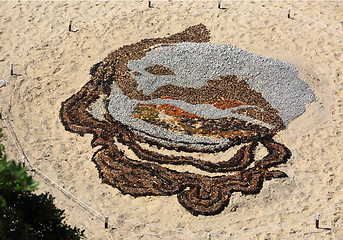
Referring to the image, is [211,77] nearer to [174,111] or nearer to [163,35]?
[174,111]

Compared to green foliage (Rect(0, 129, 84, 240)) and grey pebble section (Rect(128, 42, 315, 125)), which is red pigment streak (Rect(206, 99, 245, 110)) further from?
green foliage (Rect(0, 129, 84, 240))

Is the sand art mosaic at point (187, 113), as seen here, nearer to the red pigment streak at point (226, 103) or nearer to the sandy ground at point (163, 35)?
the red pigment streak at point (226, 103)

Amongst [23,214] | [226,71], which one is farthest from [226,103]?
[23,214]

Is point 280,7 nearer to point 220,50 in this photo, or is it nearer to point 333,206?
point 220,50

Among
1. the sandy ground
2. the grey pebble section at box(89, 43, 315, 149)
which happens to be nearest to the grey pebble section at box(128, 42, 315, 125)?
the grey pebble section at box(89, 43, 315, 149)

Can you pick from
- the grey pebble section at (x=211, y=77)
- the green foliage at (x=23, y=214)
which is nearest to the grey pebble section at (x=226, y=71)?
the grey pebble section at (x=211, y=77)

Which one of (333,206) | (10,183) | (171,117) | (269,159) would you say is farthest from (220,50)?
(10,183)
